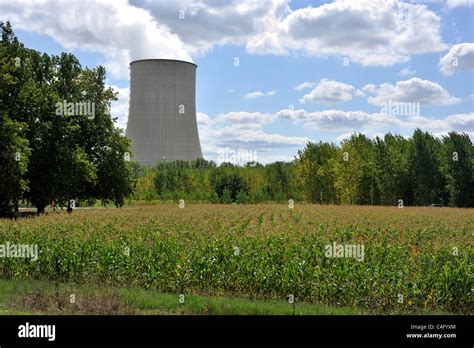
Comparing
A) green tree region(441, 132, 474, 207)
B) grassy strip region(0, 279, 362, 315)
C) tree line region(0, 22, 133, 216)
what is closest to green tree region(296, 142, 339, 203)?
green tree region(441, 132, 474, 207)

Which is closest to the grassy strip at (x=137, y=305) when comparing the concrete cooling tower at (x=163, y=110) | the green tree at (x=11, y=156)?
the green tree at (x=11, y=156)

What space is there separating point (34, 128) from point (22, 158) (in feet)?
19.9

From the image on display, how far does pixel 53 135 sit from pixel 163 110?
11.7 meters

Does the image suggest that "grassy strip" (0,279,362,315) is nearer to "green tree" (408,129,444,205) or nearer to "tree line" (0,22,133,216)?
"tree line" (0,22,133,216)

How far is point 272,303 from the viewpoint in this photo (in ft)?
34.8

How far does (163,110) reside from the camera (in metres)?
41.5

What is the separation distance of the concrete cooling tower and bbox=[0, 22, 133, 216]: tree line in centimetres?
337

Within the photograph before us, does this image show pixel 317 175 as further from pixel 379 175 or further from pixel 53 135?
pixel 53 135

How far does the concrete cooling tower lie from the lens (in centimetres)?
4078

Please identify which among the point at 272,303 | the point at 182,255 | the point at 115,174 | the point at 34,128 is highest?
the point at 34,128

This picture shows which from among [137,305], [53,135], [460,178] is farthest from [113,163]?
[460,178]

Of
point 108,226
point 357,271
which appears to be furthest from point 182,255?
point 108,226
